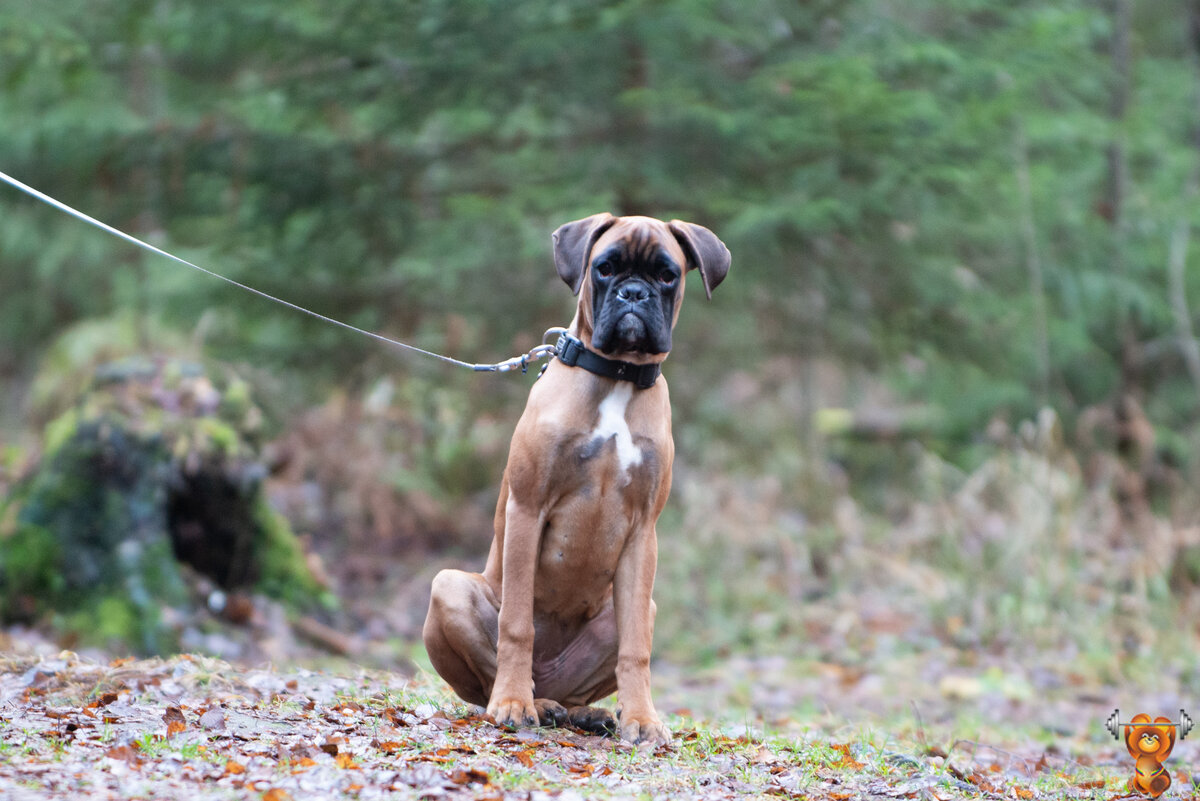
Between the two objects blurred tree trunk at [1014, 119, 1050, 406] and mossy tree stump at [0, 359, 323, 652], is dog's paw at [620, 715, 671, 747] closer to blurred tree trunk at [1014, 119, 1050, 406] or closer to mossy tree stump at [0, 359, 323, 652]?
mossy tree stump at [0, 359, 323, 652]

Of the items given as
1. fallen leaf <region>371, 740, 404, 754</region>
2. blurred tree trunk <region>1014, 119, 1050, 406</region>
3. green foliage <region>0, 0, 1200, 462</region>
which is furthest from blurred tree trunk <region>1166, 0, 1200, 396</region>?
fallen leaf <region>371, 740, 404, 754</region>

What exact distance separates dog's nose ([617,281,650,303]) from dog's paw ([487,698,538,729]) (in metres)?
1.67

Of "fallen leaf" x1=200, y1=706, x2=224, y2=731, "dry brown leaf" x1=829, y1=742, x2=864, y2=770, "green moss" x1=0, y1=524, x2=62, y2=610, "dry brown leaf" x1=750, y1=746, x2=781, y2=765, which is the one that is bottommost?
"fallen leaf" x1=200, y1=706, x2=224, y2=731

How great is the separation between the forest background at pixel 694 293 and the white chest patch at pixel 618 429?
3.74 metres

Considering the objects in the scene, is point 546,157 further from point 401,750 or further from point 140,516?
point 401,750

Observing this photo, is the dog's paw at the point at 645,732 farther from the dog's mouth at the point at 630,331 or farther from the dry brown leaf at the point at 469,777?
the dog's mouth at the point at 630,331

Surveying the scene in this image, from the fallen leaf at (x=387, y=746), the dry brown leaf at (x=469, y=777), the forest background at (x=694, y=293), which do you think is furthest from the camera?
the forest background at (x=694, y=293)

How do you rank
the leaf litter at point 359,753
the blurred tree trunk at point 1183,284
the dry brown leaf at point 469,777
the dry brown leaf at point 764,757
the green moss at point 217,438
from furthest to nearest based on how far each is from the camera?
the blurred tree trunk at point 1183,284, the green moss at point 217,438, the dry brown leaf at point 764,757, the dry brown leaf at point 469,777, the leaf litter at point 359,753

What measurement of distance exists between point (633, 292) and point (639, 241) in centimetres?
23

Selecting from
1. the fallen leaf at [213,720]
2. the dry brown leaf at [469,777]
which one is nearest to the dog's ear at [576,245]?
the dry brown leaf at [469,777]

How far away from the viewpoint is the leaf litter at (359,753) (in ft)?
11.5

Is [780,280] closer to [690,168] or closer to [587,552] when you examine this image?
[690,168]

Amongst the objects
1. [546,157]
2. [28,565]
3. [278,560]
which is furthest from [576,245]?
[546,157]

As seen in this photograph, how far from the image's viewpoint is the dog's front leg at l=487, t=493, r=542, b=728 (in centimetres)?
437
